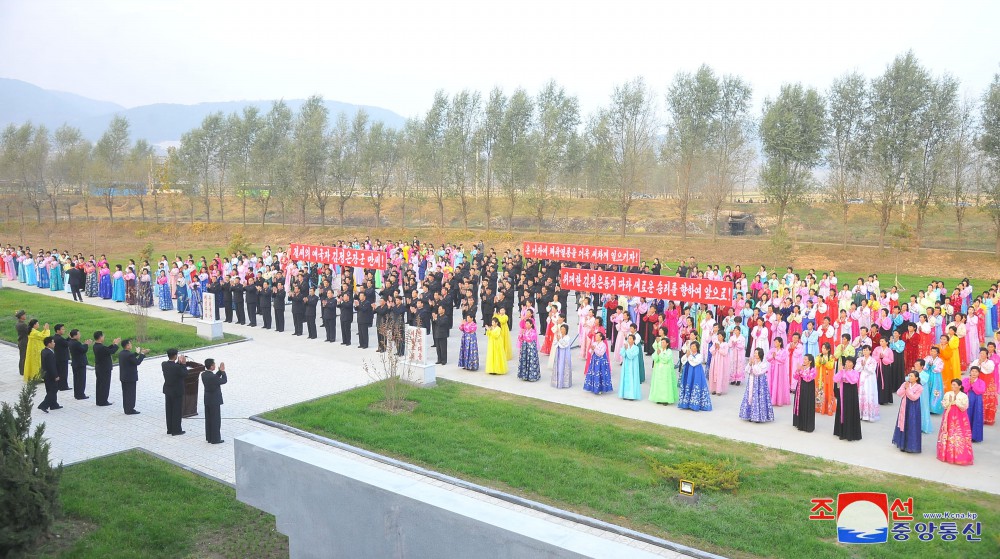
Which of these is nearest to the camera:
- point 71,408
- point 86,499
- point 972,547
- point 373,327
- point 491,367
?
point 972,547

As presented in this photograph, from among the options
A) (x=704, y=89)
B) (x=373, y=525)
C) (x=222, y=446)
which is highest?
(x=704, y=89)

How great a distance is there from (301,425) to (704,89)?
3155 centimetres

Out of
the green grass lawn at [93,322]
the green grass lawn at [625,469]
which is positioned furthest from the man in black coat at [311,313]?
the green grass lawn at [625,469]

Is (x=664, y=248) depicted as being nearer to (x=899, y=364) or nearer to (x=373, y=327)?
(x=373, y=327)

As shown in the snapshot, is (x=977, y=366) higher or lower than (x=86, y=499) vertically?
higher

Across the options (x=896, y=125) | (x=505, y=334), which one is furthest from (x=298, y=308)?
(x=896, y=125)

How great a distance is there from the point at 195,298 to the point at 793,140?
26.8 metres

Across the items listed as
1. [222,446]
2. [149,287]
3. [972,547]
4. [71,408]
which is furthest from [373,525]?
[149,287]

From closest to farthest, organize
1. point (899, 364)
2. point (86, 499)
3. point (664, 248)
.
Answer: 1. point (86, 499)
2. point (899, 364)
3. point (664, 248)

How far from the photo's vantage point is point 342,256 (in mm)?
21125

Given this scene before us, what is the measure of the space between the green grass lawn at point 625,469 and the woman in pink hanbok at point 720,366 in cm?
168

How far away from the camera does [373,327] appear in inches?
770

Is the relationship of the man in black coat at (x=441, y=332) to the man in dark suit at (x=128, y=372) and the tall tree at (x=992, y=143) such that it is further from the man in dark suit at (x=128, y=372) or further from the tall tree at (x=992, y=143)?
the tall tree at (x=992, y=143)

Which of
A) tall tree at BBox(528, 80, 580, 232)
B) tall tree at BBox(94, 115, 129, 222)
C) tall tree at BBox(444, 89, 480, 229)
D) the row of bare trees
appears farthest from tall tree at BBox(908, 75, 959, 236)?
tall tree at BBox(94, 115, 129, 222)
